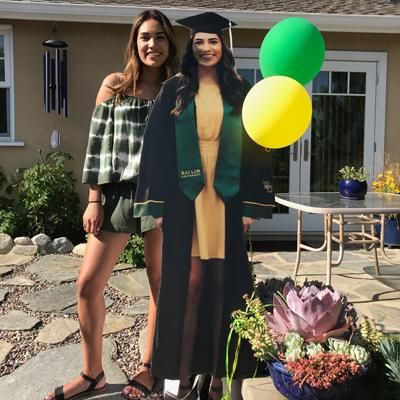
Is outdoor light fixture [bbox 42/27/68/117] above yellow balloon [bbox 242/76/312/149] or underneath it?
above

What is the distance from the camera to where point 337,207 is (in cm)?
425

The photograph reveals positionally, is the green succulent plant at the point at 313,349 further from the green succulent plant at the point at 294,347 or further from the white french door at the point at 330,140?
the white french door at the point at 330,140

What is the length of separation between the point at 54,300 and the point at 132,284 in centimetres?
75

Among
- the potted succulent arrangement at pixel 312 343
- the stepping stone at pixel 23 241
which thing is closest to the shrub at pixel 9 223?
the stepping stone at pixel 23 241

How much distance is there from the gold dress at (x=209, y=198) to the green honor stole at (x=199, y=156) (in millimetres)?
21

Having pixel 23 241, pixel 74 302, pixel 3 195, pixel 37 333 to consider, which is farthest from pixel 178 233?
pixel 3 195

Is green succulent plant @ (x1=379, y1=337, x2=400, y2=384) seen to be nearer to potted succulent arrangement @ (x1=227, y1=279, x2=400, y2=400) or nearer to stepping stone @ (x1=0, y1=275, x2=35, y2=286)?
potted succulent arrangement @ (x1=227, y1=279, x2=400, y2=400)

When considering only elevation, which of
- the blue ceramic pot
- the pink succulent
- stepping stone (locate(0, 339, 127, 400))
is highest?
the blue ceramic pot

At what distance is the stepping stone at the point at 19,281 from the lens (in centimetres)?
496

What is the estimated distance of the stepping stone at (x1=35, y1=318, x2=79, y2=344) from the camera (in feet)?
12.0

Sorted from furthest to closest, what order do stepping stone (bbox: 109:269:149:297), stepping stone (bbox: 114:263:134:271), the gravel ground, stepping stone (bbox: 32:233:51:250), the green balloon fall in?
stepping stone (bbox: 32:233:51:250) → stepping stone (bbox: 114:263:134:271) → stepping stone (bbox: 109:269:149:297) → the gravel ground → the green balloon

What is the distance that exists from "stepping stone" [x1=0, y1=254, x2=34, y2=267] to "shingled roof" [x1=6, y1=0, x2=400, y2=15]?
3.08 metres

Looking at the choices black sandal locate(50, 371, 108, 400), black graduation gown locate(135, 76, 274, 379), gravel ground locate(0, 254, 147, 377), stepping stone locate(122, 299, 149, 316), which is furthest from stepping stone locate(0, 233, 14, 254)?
black graduation gown locate(135, 76, 274, 379)

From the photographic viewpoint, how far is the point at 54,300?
4.49 metres
